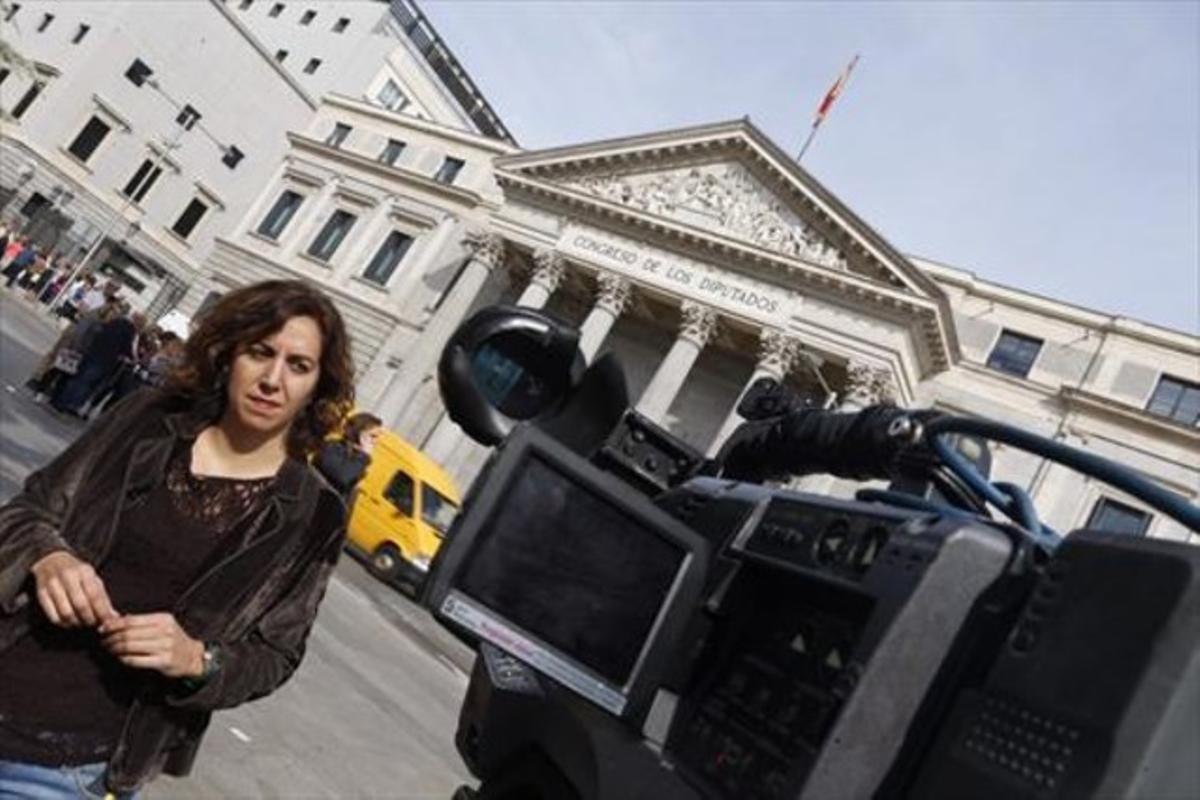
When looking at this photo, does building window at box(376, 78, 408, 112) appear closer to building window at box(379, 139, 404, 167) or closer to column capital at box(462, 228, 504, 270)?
building window at box(379, 139, 404, 167)

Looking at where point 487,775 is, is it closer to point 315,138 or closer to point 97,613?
point 97,613

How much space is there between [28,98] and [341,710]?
141 ft

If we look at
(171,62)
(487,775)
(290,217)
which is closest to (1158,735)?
(487,775)

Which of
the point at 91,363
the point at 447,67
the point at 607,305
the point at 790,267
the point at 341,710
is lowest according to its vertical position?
the point at 341,710

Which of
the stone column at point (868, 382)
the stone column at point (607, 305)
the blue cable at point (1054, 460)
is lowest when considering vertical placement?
the blue cable at point (1054, 460)

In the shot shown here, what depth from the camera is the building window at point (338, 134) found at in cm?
4288

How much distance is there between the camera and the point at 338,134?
4325 cm

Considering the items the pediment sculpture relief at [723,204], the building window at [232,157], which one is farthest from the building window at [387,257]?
the building window at [232,157]

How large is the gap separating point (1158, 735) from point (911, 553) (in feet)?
1.36

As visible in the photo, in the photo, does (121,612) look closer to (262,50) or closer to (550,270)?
(550,270)

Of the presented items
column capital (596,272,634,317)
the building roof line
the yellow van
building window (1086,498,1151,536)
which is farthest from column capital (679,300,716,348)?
the building roof line

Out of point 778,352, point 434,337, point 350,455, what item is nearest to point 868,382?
point 778,352

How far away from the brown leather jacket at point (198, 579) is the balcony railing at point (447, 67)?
55.0m

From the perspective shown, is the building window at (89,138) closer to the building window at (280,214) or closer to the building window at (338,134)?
the building window at (280,214)
